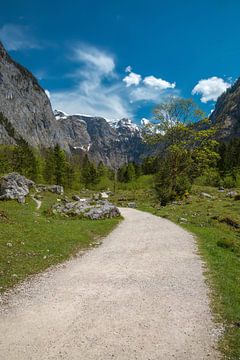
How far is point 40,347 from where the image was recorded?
7.54m

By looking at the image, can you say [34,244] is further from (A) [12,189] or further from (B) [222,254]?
(A) [12,189]

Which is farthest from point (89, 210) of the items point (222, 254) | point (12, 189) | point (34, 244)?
point (222, 254)

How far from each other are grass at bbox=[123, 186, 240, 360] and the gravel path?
46cm

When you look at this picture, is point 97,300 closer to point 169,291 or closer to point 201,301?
point 169,291

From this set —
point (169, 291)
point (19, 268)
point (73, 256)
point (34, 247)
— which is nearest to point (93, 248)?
point (73, 256)

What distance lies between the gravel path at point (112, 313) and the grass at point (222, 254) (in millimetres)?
463

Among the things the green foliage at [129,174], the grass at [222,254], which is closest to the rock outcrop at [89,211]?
the grass at [222,254]

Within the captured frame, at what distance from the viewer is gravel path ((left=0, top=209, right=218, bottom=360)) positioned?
24.6 ft

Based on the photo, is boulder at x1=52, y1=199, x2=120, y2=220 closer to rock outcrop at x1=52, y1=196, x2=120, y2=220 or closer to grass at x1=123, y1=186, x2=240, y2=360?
rock outcrop at x1=52, y1=196, x2=120, y2=220

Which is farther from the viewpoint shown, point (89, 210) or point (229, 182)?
point (229, 182)

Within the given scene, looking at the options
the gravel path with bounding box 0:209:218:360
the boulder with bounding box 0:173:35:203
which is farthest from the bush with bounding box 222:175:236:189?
the gravel path with bounding box 0:209:218:360

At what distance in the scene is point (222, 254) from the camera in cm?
1770

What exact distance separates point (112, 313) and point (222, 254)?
10.5 m

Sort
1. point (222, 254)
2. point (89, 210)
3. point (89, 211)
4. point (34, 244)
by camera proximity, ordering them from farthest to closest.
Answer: point (89, 210) → point (89, 211) → point (222, 254) → point (34, 244)
